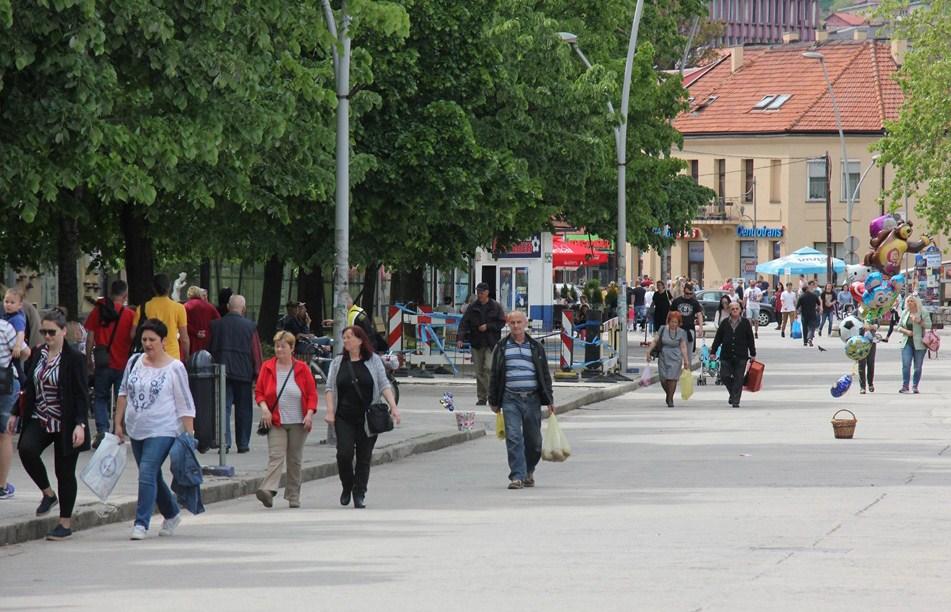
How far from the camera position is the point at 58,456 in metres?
13.9

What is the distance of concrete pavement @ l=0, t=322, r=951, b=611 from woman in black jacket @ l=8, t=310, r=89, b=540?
39cm

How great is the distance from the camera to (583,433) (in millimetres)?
24859

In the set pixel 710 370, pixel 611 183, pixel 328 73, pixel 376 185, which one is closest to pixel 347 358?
pixel 328 73

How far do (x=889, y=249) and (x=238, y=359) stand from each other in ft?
72.5

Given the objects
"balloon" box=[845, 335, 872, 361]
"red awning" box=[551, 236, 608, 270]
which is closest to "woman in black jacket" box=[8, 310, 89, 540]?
"balloon" box=[845, 335, 872, 361]

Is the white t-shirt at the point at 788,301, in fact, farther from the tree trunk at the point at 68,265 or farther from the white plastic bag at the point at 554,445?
the white plastic bag at the point at 554,445

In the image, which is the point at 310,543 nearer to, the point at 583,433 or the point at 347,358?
the point at 347,358

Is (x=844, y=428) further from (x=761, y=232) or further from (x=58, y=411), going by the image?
(x=761, y=232)

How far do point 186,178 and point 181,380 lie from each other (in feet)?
28.6

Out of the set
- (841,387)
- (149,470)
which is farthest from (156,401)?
(841,387)

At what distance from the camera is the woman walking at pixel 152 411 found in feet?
44.8

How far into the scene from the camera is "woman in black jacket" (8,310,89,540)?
13852 mm

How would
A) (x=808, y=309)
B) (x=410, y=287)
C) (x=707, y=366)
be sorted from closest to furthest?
(x=707, y=366) → (x=410, y=287) → (x=808, y=309)

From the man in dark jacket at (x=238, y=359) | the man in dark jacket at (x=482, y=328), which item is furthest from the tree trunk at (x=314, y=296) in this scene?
the man in dark jacket at (x=238, y=359)
